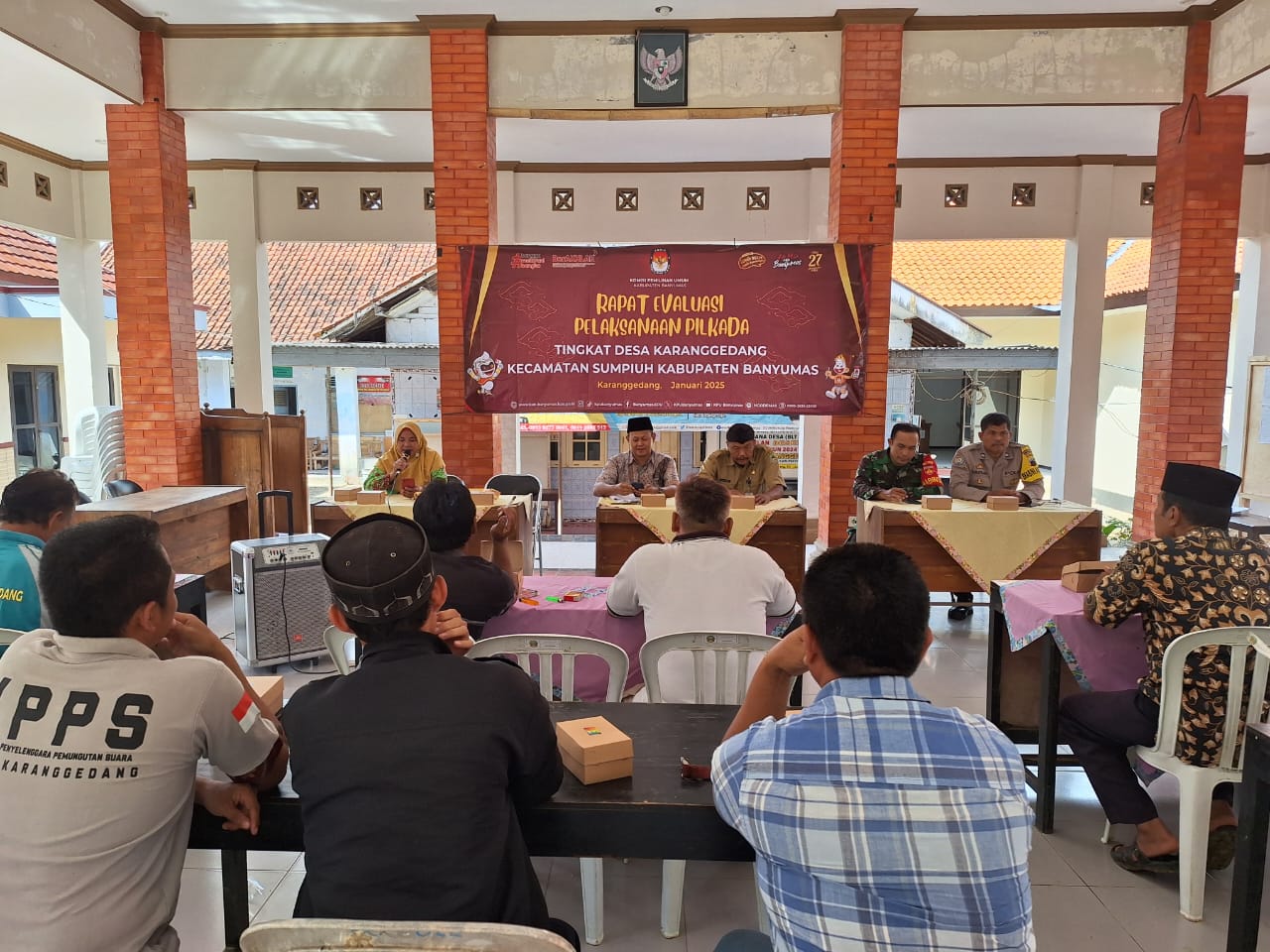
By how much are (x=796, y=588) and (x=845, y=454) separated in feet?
4.71

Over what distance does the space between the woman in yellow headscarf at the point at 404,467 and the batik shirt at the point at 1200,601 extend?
467 cm

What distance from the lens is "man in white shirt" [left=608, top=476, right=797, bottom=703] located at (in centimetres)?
299

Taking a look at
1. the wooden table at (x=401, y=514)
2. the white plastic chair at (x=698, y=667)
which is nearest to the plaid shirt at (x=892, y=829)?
the white plastic chair at (x=698, y=667)

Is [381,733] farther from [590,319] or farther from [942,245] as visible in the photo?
[942,245]

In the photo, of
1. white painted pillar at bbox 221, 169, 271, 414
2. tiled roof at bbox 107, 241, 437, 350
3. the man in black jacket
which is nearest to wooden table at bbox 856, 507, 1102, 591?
the man in black jacket

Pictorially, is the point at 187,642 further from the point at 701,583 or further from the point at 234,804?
the point at 701,583

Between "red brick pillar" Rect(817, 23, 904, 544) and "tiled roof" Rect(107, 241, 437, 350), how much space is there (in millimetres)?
8126

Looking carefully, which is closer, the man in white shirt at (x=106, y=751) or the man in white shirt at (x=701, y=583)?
the man in white shirt at (x=106, y=751)

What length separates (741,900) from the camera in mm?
2697

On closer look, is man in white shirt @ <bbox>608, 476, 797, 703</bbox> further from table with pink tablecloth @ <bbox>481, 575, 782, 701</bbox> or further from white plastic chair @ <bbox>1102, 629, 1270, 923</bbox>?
white plastic chair @ <bbox>1102, 629, 1270, 923</bbox>

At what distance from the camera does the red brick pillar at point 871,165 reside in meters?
6.49

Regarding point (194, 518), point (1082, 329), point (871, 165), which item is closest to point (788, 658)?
point (194, 518)

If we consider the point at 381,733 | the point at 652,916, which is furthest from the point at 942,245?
the point at 381,733

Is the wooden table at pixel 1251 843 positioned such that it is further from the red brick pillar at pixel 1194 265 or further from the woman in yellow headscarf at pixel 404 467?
the red brick pillar at pixel 1194 265
